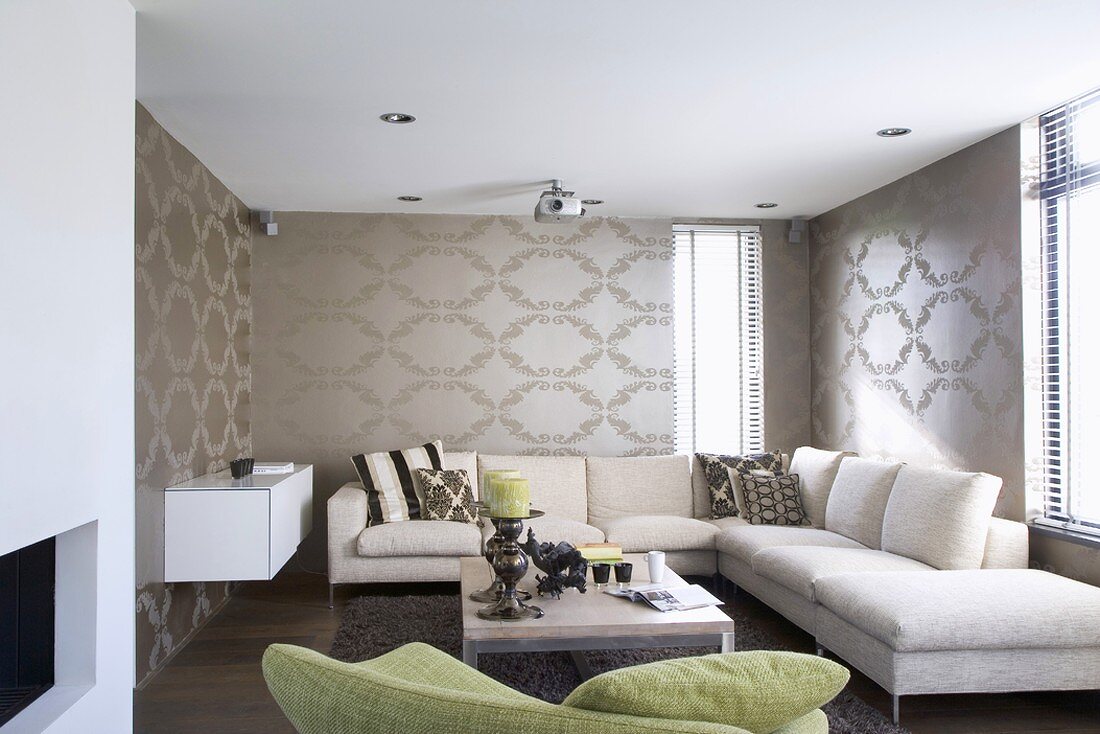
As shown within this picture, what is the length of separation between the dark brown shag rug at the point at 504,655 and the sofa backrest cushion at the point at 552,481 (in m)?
0.88

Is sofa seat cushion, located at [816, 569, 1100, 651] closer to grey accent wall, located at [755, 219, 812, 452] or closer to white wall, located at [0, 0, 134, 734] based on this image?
white wall, located at [0, 0, 134, 734]

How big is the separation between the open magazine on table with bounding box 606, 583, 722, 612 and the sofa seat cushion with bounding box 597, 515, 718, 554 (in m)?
1.51

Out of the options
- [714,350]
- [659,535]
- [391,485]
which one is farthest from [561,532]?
[714,350]

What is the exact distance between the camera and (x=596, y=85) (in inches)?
141

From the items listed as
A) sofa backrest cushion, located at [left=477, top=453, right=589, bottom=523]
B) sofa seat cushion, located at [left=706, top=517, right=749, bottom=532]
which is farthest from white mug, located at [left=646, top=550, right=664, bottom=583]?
sofa backrest cushion, located at [left=477, top=453, right=589, bottom=523]

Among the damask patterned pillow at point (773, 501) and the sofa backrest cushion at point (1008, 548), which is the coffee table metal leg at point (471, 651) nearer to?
the sofa backrest cushion at point (1008, 548)

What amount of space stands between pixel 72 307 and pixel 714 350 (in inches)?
187

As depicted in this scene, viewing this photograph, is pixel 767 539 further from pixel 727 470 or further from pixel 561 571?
pixel 561 571

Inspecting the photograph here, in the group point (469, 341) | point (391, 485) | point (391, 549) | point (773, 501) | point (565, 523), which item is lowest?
point (391, 549)

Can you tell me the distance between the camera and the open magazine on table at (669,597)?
332cm

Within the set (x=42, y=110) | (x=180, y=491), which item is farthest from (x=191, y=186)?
(x=42, y=110)

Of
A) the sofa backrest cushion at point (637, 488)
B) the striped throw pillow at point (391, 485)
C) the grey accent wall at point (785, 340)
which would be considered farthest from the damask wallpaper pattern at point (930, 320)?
the striped throw pillow at point (391, 485)

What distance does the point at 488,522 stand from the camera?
544 cm

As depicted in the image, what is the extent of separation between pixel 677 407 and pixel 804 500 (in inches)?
47.3
